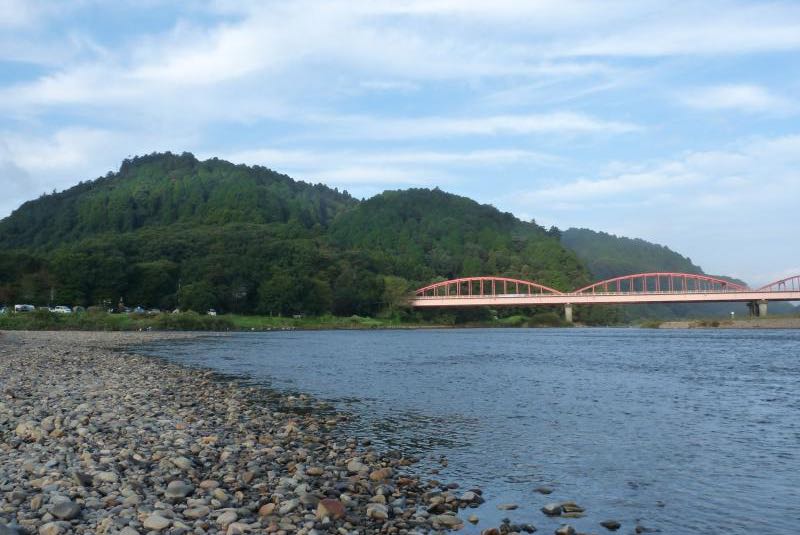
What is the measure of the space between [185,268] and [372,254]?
51.9 metres

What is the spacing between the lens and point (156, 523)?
6.82 metres

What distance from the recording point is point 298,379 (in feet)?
81.1

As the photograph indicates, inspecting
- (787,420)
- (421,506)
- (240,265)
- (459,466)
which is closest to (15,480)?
(421,506)

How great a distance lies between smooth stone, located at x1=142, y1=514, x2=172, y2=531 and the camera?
22.2ft

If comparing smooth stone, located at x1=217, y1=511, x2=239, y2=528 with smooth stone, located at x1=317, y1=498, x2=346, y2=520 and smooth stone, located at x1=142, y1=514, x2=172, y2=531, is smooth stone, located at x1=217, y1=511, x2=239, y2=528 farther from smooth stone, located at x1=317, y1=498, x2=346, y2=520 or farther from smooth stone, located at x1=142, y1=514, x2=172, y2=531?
smooth stone, located at x1=317, y1=498, x2=346, y2=520

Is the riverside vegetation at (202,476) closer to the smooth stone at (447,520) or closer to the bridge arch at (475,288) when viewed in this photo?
the smooth stone at (447,520)

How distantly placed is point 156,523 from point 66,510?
1.09 meters

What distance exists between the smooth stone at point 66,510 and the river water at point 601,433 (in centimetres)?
454

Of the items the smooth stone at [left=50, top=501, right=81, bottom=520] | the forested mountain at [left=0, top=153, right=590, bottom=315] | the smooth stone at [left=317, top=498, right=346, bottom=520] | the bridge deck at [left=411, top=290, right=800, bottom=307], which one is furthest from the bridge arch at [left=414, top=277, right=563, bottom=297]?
the smooth stone at [left=50, top=501, right=81, bottom=520]

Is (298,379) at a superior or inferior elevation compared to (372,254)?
inferior

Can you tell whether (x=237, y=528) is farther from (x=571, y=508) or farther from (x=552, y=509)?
(x=571, y=508)

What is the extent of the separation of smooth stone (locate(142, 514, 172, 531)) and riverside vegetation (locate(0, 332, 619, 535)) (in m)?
0.02

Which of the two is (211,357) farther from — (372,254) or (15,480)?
(372,254)

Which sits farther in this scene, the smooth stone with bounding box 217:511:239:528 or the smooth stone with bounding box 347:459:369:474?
the smooth stone with bounding box 347:459:369:474
